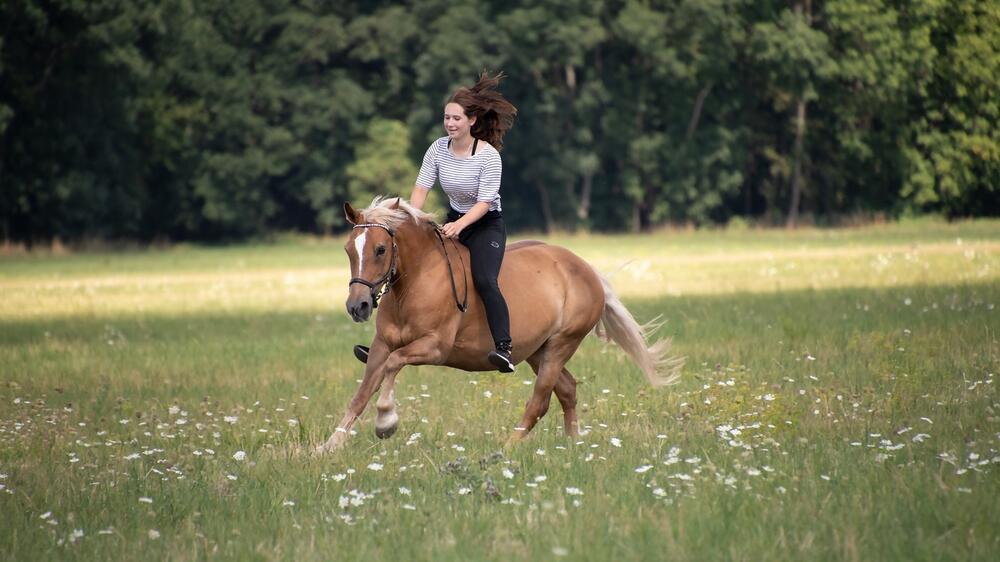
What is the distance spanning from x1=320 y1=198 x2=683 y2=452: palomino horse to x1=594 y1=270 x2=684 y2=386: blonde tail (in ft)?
0.16

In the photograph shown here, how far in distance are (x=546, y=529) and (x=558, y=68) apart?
66.3 meters

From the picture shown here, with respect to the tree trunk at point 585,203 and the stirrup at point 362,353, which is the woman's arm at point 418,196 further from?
the tree trunk at point 585,203

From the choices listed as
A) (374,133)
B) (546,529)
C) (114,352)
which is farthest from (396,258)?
(374,133)

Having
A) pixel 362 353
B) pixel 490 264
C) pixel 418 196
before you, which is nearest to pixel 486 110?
pixel 418 196

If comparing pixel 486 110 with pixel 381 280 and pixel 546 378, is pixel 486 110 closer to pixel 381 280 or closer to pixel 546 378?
pixel 381 280

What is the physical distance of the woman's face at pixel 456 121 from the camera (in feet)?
34.2

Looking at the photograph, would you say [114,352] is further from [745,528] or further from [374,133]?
[374,133]

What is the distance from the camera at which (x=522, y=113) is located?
225 ft

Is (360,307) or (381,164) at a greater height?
(360,307)

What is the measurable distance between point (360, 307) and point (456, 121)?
6.33ft

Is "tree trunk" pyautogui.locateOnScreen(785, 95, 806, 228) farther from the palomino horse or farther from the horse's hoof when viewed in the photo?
the horse's hoof

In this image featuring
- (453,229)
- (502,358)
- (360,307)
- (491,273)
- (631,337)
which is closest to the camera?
(360,307)

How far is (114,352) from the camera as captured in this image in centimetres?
1864

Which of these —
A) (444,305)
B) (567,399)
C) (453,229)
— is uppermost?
(453,229)
